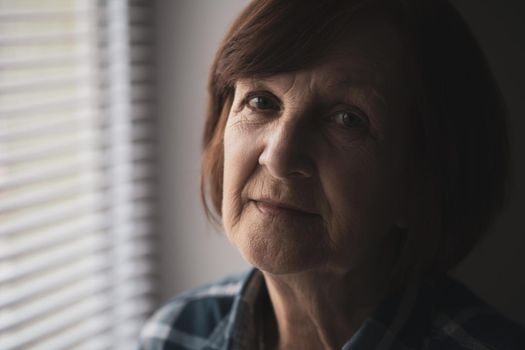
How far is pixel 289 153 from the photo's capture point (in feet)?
3.53

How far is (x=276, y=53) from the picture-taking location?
3.56ft

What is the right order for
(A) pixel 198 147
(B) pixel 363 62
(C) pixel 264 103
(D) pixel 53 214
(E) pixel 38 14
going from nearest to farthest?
(B) pixel 363 62 < (C) pixel 264 103 < (E) pixel 38 14 < (D) pixel 53 214 < (A) pixel 198 147

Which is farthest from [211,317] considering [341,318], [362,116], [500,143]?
[500,143]

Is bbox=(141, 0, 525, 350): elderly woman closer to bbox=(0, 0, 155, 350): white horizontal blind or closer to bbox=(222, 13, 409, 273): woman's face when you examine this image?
bbox=(222, 13, 409, 273): woman's face

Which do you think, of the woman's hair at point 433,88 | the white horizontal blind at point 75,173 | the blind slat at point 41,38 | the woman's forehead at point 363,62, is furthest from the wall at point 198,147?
the woman's forehead at point 363,62

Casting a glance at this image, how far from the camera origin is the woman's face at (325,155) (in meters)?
1.08

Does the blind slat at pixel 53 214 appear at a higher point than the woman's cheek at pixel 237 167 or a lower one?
lower

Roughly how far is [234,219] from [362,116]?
348 millimetres

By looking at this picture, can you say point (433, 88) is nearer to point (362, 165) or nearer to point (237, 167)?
point (362, 165)

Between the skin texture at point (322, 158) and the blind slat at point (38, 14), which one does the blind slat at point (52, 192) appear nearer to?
the blind slat at point (38, 14)

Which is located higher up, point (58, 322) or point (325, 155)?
point (325, 155)

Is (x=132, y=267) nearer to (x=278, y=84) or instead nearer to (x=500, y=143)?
(x=278, y=84)

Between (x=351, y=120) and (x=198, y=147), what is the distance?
79 centimetres

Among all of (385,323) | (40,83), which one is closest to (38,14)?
(40,83)
